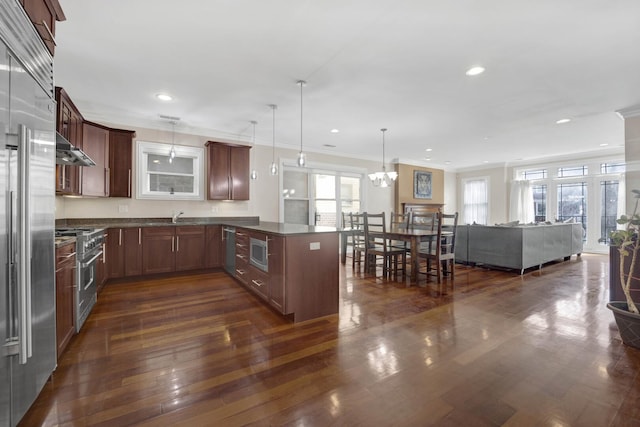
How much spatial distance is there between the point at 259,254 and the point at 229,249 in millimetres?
1512

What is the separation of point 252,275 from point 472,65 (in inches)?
133

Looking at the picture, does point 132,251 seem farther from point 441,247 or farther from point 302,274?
point 441,247

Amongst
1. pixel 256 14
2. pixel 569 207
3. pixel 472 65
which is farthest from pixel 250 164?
pixel 569 207

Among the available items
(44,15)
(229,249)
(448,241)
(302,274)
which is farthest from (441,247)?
(44,15)

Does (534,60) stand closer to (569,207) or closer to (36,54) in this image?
(36,54)

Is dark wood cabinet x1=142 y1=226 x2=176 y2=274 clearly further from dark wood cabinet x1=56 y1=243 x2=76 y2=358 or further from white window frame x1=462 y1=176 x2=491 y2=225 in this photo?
white window frame x1=462 y1=176 x2=491 y2=225

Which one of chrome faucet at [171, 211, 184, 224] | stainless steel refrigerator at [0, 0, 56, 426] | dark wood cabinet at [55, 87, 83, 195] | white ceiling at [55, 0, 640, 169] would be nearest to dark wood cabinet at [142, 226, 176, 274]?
chrome faucet at [171, 211, 184, 224]

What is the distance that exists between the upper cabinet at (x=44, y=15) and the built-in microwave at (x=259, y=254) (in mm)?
2215

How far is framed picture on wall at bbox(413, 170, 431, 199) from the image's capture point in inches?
341

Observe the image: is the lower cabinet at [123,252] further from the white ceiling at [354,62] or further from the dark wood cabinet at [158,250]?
the white ceiling at [354,62]

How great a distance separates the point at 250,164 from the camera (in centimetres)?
587

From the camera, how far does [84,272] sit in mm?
2770

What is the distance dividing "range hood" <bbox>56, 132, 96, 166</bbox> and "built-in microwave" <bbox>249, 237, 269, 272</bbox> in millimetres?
1856

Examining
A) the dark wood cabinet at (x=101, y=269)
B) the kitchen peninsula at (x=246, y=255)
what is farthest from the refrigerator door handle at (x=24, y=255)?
the dark wood cabinet at (x=101, y=269)
